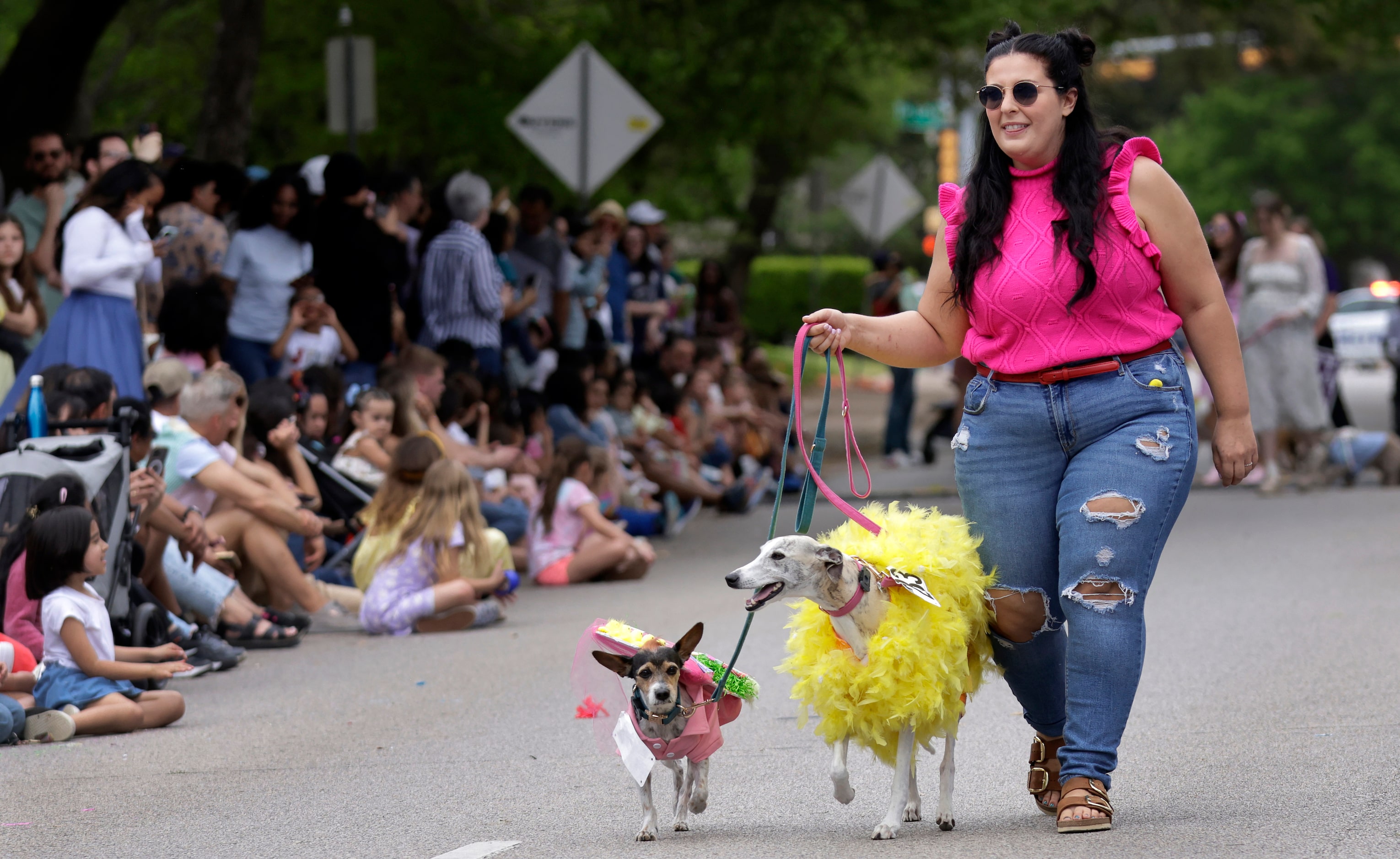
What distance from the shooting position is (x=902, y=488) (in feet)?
53.2

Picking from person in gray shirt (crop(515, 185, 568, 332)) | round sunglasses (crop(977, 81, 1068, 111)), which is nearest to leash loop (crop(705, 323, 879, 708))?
round sunglasses (crop(977, 81, 1068, 111))

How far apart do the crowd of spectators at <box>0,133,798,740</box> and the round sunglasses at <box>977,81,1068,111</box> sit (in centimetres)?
384

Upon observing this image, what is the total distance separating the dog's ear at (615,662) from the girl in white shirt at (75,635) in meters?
2.61

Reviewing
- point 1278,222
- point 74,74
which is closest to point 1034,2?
point 1278,222

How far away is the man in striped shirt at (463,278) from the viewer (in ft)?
42.3

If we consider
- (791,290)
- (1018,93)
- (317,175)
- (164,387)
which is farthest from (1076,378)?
(791,290)

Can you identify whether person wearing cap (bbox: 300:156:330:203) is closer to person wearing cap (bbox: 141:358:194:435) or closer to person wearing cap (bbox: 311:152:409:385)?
person wearing cap (bbox: 311:152:409:385)

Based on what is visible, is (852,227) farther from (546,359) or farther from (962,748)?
(962,748)

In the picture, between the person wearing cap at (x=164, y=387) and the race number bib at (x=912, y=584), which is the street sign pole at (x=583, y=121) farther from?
the race number bib at (x=912, y=584)

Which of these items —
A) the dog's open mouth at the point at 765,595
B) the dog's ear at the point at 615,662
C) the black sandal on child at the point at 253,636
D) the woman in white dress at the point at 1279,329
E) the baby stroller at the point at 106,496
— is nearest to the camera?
the dog's open mouth at the point at 765,595

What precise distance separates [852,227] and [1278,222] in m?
40.8

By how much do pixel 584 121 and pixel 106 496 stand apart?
837cm

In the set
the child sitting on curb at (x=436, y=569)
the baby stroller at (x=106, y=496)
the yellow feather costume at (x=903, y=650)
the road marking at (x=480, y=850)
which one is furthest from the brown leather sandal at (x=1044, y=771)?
the child sitting on curb at (x=436, y=569)

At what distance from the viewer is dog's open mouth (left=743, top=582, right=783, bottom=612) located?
468 cm
